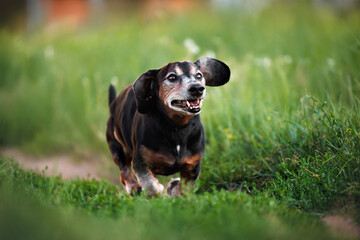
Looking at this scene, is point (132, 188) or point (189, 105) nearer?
point (189, 105)

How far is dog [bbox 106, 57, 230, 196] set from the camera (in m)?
3.37

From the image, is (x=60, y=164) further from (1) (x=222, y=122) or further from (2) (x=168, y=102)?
(2) (x=168, y=102)

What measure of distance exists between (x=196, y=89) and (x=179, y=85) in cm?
16

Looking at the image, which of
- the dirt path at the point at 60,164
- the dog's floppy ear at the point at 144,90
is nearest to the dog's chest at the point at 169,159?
the dog's floppy ear at the point at 144,90

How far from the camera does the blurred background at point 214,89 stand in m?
4.61

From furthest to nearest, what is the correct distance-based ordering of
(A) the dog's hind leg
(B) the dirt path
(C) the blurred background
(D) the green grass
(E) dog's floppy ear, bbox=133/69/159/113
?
(B) the dirt path < (C) the blurred background < (A) the dog's hind leg < (E) dog's floppy ear, bbox=133/69/159/113 < (D) the green grass

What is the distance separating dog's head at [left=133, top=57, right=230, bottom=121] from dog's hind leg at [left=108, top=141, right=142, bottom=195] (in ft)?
2.91

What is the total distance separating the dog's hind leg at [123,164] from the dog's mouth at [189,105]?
107 cm

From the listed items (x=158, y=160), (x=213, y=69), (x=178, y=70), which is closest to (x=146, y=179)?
(x=158, y=160)

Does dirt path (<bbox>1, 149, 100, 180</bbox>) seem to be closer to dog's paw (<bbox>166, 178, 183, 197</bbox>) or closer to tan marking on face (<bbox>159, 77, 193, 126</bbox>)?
dog's paw (<bbox>166, 178, 183, 197</bbox>)

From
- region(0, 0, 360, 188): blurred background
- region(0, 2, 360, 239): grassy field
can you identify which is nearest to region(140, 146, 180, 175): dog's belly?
region(0, 2, 360, 239): grassy field

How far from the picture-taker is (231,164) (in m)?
4.38

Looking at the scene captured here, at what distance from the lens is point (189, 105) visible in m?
3.31

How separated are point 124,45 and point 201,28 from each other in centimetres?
160
